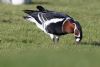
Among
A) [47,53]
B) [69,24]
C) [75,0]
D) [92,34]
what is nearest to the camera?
[47,53]

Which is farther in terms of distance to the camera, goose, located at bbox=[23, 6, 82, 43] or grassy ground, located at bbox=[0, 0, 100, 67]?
goose, located at bbox=[23, 6, 82, 43]

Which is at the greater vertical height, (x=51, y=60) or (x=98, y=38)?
(x=51, y=60)

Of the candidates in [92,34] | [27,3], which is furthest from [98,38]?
[27,3]

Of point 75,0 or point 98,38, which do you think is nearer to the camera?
point 98,38

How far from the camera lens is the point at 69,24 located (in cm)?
896

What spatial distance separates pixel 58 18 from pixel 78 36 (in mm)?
746

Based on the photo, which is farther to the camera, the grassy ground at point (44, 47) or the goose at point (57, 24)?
the goose at point (57, 24)

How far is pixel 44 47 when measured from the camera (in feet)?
20.3

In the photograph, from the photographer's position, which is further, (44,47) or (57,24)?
(57,24)

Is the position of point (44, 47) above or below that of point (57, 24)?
below

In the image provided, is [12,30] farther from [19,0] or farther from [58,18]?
Answer: [19,0]

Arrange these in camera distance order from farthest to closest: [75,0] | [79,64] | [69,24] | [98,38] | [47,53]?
[75,0] < [98,38] < [69,24] < [47,53] < [79,64]

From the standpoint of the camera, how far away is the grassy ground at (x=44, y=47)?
2.60 m

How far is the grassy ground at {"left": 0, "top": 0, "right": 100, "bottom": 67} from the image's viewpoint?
8.52 ft
